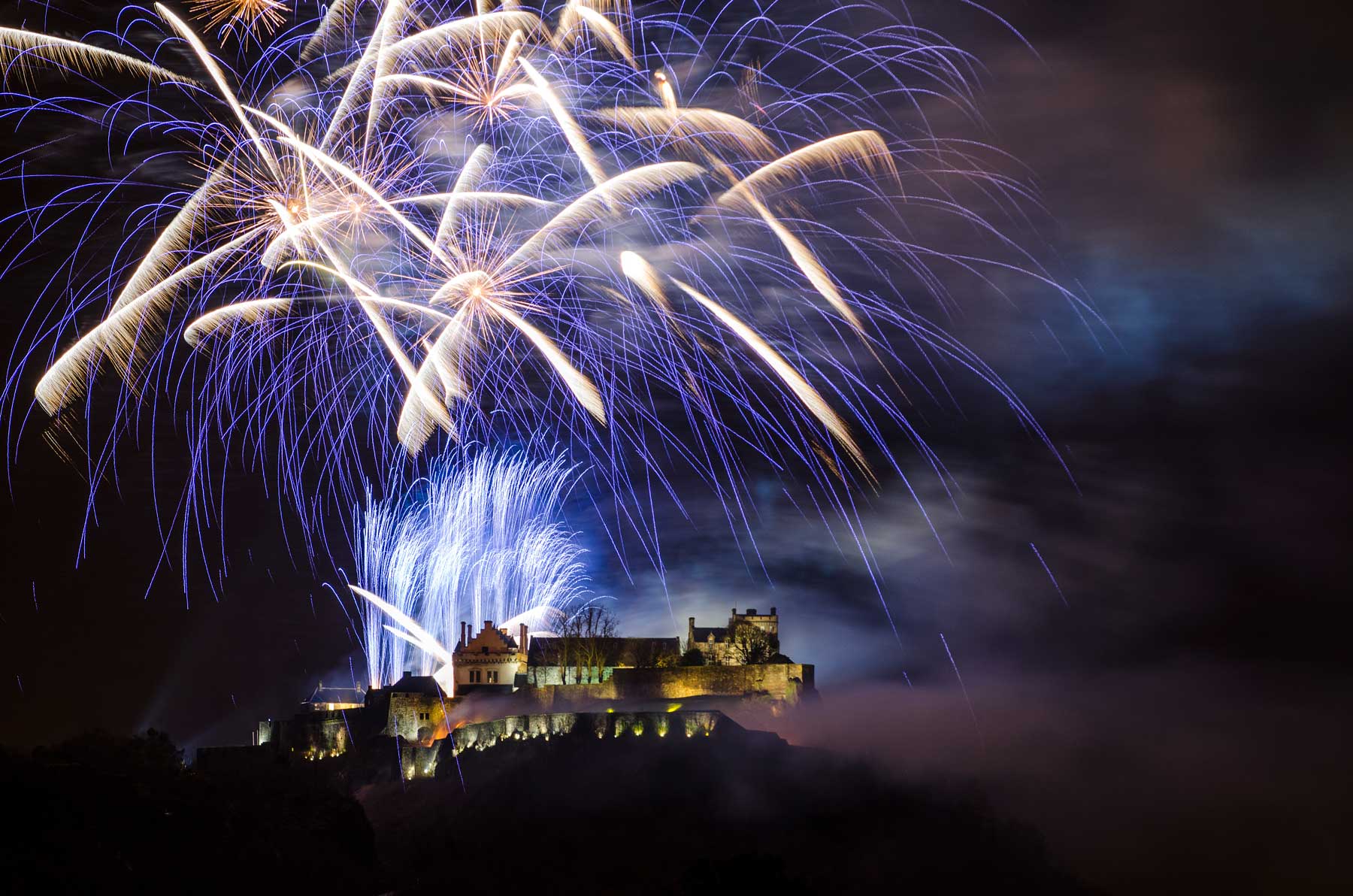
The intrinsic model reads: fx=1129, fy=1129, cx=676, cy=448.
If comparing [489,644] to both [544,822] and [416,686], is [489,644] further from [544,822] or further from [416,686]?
[544,822]

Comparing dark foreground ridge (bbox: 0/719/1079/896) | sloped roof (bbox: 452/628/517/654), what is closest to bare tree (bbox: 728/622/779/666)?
dark foreground ridge (bbox: 0/719/1079/896)

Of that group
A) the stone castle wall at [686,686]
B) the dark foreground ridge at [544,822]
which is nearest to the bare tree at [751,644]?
the stone castle wall at [686,686]

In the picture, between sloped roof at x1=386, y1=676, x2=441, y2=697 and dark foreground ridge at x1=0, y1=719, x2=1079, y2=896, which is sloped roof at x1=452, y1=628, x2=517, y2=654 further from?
dark foreground ridge at x1=0, y1=719, x2=1079, y2=896

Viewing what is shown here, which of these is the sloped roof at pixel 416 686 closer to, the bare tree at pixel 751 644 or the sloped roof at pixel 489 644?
the sloped roof at pixel 489 644

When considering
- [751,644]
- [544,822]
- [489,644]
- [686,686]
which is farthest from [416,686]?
[751,644]

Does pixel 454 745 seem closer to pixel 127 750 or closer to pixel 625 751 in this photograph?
pixel 625 751
